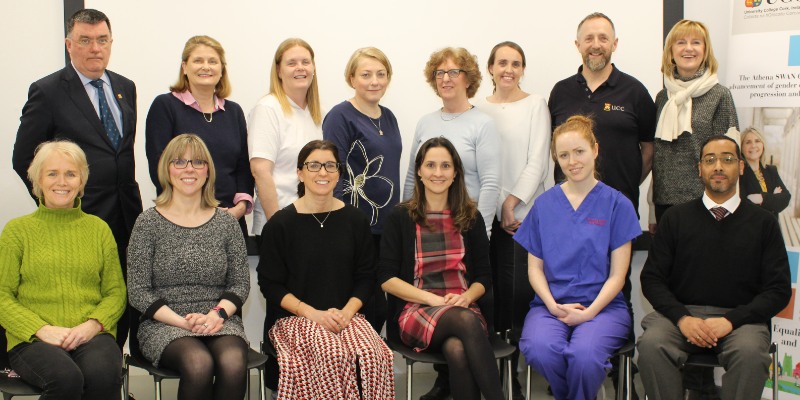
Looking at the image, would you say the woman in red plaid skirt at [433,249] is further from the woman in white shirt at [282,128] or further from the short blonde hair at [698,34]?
the short blonde hair at [698,34]

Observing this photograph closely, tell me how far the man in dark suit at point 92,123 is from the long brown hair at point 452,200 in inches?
47.6

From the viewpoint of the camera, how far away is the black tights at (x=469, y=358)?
8.84ft

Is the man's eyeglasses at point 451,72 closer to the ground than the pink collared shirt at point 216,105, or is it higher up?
higher up

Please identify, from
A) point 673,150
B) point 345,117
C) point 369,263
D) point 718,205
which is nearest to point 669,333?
point 718,205

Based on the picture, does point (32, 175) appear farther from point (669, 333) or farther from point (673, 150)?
point (673, 150)

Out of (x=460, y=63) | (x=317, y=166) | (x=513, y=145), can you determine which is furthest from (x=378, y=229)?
(x=460, y=63)

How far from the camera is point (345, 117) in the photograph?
3.28 m

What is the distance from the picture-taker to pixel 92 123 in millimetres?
2992

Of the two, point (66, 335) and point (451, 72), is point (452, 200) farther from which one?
point (66, 335)

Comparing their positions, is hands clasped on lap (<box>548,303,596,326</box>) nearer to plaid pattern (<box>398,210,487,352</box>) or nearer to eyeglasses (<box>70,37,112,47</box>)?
plaid pattern (<box>398,210,487,352</box>)


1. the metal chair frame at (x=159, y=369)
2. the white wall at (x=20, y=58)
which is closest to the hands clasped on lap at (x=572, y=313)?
the metal chair frame at (x=159, y=369)

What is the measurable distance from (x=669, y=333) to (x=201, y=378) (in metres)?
1.78

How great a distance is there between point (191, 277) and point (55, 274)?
0.49 m

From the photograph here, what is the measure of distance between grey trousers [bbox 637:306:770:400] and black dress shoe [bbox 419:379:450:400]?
3.35 feet
